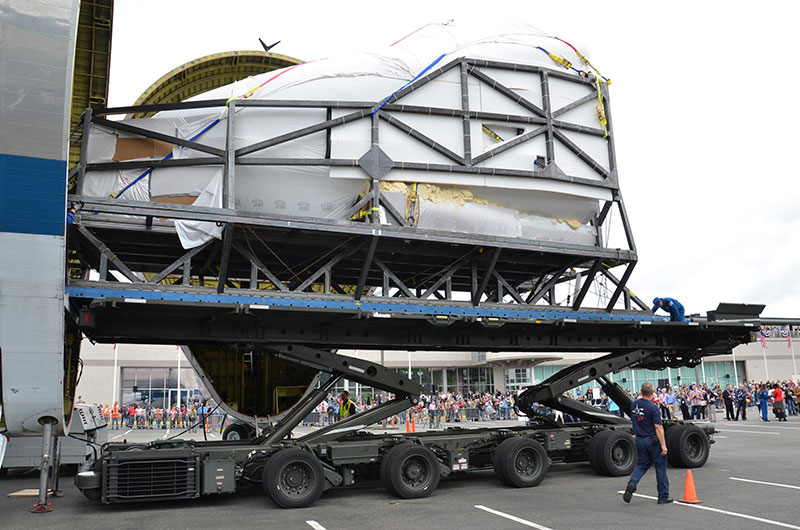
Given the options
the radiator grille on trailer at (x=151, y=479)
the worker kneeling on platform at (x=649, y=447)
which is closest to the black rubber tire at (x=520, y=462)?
the worker kneeling on platform at (x=649, y=447)

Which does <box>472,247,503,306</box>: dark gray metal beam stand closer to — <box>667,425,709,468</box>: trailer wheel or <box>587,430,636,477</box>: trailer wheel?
<box>587,430,636,477</box>: trailer wheel

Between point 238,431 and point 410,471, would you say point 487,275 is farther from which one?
point 238,431

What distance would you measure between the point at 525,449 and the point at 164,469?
244 inches

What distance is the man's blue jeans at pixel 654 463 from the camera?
945 centimetres

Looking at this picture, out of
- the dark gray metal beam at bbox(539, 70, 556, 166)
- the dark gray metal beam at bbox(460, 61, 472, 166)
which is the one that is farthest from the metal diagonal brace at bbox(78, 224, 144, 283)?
the dark gray metal beam at bbox(539, 70, 556, 166)

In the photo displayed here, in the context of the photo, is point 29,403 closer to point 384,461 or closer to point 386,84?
point 384,461

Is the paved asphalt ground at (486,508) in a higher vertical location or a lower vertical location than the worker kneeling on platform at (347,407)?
lower

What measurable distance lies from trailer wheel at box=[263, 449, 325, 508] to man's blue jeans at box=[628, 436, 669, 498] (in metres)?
4.73

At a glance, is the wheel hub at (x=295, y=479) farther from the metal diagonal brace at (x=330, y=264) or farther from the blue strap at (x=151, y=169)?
the blue strap at (x=151, y=169)

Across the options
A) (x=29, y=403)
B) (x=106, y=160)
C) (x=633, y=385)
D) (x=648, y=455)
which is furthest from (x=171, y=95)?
(x=633, y=385)

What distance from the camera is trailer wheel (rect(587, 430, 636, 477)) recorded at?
12.6 metres

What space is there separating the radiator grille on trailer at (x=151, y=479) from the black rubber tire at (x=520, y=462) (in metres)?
A: 5.21

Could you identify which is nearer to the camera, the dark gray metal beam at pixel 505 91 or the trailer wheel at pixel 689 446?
the dark gray metal beam at pixel 505 91

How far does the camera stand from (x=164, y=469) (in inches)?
395
